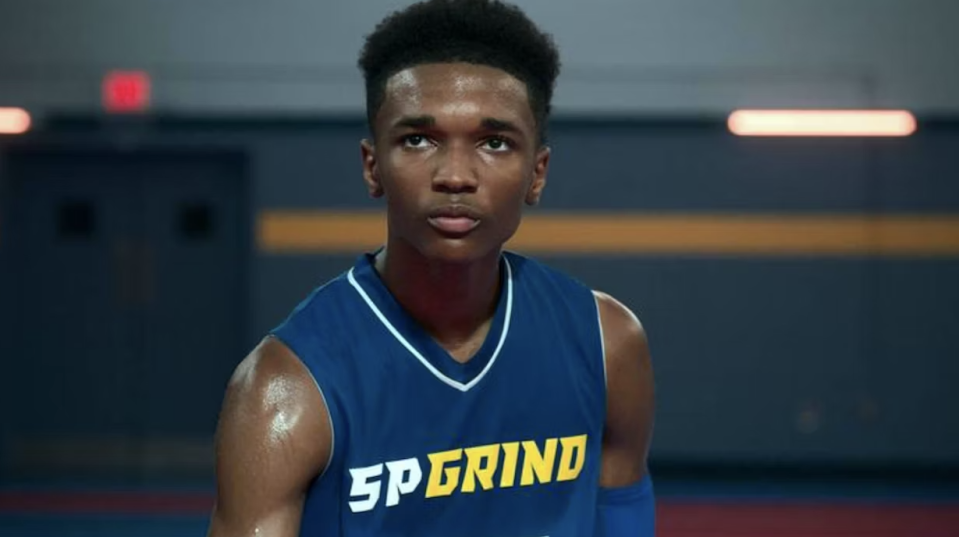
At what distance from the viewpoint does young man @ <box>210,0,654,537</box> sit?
1662mm

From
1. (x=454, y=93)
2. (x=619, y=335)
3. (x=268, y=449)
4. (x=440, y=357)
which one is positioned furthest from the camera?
(x=619, y=335)

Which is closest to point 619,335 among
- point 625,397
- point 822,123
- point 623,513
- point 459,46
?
point 625,397

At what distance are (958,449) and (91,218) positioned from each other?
5.29m

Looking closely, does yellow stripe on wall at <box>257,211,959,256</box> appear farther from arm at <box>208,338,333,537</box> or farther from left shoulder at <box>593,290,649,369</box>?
arm at <box>208,338,333,537</box>

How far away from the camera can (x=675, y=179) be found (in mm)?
8000

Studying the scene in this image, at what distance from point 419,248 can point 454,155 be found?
0.44 feet

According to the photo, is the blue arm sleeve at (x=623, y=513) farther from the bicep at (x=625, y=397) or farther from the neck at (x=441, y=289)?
the neck at (x=441, y=289)

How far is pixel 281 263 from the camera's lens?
8.04 meters

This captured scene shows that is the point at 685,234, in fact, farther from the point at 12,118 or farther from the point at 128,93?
the point at 12,118

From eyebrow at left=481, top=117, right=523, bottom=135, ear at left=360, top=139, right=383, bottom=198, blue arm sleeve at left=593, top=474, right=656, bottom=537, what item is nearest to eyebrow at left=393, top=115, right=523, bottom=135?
eyebrow at left=481, top=117, right=523, bottom=135

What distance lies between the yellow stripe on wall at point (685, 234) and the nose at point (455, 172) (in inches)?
248

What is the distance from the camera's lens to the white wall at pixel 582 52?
25.9 feet

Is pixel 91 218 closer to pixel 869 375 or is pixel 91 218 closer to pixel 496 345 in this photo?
pixel 869 375

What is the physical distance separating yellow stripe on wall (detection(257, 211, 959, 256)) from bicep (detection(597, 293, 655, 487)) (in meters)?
5.97
